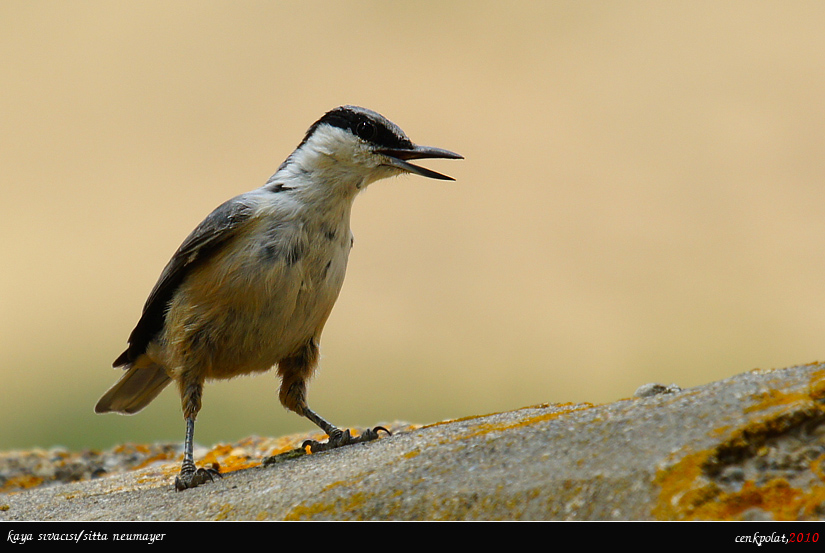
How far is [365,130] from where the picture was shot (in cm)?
577

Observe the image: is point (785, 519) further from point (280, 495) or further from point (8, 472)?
point (8, 472)

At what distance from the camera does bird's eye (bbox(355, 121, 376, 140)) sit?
18.9 feet

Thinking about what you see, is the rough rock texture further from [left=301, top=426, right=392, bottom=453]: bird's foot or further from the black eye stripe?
the black eye stripe

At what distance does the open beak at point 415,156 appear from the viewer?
18.8 feet

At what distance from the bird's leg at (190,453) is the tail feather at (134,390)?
1113 millimetres

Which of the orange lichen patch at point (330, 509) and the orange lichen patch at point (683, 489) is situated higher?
the orange lichen patch at point (330, 509)

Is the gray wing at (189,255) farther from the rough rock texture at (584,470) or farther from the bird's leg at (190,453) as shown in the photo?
the rough rock texture at (584,470)

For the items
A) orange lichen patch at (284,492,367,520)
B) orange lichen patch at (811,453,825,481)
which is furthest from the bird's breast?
orange lichen patch at (811,453,825,481)

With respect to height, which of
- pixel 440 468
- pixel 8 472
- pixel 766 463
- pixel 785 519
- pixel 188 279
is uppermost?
pixel 188 279
